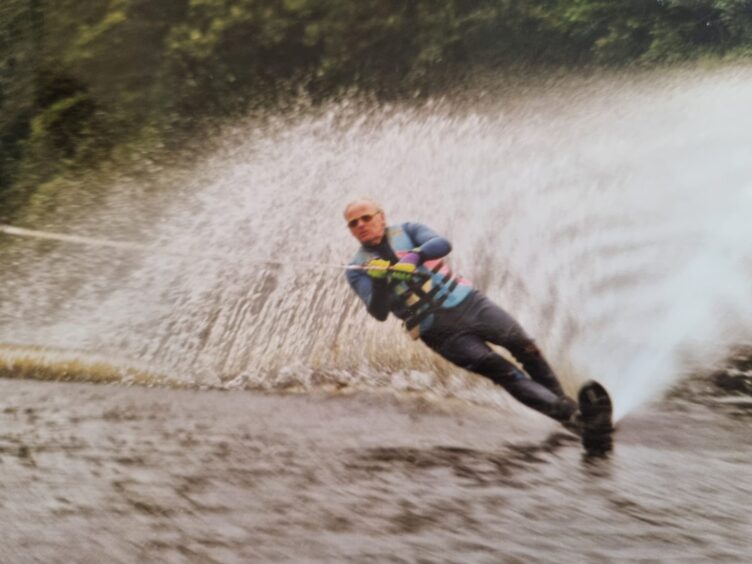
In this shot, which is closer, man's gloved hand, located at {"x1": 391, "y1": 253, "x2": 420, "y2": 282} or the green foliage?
man's gloved hand, located at {"x1": 391, "y1": 253, "x2": 420, "y2": 282}

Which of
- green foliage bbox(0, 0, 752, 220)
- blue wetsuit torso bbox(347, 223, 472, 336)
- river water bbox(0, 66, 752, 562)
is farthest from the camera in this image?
green foliage bbox(0, 0, 752, 220)

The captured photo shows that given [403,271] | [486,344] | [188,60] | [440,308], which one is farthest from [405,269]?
[188,60]

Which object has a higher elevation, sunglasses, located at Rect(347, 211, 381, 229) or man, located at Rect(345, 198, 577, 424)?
sunglasses, located at Rect(347, 211, 381, 229)

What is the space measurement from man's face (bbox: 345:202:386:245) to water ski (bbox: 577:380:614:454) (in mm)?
648

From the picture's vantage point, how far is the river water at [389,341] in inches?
84.7

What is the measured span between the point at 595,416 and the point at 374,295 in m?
0.62

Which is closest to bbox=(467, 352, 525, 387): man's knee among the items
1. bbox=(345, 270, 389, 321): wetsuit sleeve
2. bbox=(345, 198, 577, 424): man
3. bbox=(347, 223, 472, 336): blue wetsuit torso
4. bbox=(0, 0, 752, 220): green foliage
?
bbox=(345, 198, 577, 424): man

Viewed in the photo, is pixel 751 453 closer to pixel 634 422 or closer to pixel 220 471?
pixel 634 422

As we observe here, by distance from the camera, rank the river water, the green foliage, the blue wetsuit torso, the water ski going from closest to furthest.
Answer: the river water, the water ski, the blue wetsuit torso, the green foliage

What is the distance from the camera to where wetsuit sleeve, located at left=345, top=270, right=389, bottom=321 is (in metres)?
2.54

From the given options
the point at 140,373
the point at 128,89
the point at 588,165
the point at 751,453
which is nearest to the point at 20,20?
the point at 128,89

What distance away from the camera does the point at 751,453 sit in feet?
7.68

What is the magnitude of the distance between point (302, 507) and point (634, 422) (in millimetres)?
Result: 829

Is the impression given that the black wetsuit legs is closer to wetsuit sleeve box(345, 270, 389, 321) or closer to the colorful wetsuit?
the colorful wetsuit
